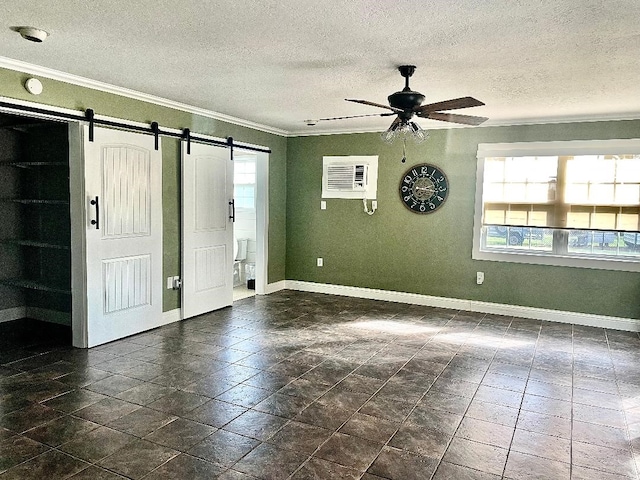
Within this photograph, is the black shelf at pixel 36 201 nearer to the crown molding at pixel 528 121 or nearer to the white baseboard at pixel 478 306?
the crown molding at pixel 528 121

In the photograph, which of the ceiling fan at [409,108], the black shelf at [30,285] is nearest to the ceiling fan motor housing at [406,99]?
the ceiling fan at [409,108]

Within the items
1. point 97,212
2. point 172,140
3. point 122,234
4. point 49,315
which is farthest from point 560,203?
point 49,315

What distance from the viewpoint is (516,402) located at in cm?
330

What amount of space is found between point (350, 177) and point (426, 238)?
132 cm

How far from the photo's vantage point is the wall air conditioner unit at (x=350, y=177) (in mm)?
6488

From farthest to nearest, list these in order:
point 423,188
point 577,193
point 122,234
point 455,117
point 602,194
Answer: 1. point 423,188
2. point 577,193
3. point 602,194
4. point 122,234
5. point 455,117

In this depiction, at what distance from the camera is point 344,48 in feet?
10.2

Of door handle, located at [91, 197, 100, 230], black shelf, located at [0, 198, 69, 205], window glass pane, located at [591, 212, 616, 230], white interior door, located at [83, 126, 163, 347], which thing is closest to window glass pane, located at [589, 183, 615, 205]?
window glass pane, located at [591, 212, 616, 230]

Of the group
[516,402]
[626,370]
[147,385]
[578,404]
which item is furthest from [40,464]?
[626,370]

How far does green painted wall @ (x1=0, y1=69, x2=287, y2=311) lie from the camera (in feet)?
12.9

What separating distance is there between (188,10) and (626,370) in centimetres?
415

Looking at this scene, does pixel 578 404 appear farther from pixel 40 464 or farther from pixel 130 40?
pixel 130 40

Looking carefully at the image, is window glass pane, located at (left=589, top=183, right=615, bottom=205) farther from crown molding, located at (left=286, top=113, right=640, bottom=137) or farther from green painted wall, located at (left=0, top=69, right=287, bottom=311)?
green painted wall, located at (left=0, top=69, right=287, bottom=311)

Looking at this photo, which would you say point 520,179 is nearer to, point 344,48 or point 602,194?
point 602,194
